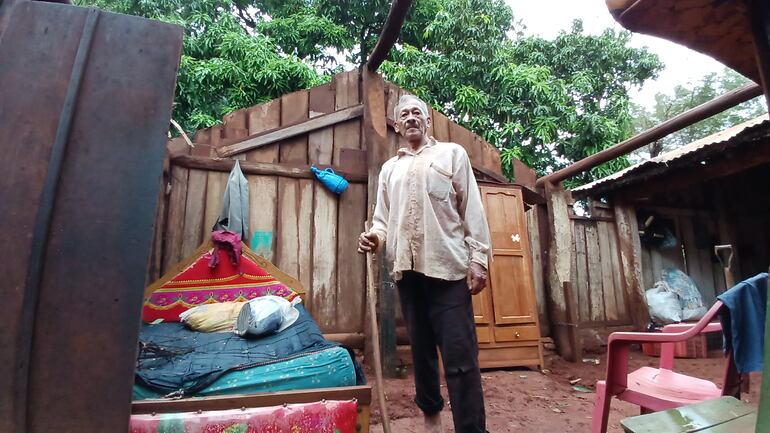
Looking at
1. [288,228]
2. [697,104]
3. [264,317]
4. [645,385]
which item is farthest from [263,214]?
[697,104]

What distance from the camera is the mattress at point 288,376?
1.70 m

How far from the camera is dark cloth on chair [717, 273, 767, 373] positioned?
→ 153 cm

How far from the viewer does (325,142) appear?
4438 mm

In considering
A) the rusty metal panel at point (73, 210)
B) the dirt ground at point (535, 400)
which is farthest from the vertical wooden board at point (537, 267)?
the rusty metal panel at point (73, 210)

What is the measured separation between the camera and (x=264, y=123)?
168 inches

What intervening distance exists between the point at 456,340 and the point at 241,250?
7.68ft

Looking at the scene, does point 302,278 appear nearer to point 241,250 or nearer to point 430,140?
point 241,250

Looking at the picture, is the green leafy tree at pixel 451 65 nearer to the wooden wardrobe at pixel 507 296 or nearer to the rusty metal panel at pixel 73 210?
the wooden wardrobe at pixel 507 296

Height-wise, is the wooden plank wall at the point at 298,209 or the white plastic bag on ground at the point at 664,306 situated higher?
the wooden plank wall at the point at 298,209

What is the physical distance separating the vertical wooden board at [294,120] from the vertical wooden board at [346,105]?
0.34 metres

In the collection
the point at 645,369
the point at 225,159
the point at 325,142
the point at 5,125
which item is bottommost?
the point at 645,369

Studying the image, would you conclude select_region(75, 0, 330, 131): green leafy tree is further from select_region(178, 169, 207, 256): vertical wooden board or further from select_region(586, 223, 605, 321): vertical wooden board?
select_region(586, 223, 605, 321): vertical wooden board

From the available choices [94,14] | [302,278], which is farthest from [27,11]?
[302,278]

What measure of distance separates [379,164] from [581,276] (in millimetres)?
3528
